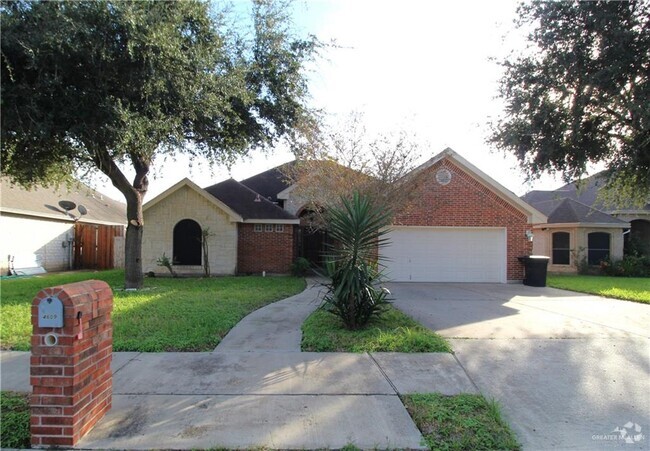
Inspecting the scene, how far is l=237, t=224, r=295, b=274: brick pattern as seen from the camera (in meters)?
17.5

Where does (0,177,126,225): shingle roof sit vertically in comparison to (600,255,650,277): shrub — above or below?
above

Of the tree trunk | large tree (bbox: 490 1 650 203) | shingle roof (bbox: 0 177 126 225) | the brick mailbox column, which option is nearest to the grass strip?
the brick mailbox column

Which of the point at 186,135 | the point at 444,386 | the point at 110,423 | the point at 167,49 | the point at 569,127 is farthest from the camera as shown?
the point at 186,135

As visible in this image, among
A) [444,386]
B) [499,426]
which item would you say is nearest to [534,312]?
[444,386]

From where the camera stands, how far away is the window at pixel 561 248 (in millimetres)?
21594

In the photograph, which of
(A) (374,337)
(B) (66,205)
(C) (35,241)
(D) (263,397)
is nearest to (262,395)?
(D) (263,397)

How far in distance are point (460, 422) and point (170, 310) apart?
21.6 feet

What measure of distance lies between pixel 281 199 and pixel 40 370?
654 inches

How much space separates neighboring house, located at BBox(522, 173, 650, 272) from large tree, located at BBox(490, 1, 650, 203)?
899 centimetres

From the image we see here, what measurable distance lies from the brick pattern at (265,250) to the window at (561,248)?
46.5 ft

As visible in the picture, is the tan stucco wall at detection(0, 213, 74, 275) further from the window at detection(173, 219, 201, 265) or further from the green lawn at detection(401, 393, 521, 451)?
the green lawn at detection(401, 393, 521, 451)

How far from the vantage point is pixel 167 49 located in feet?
26.7

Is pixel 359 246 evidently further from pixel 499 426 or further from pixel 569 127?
pixel 569 127

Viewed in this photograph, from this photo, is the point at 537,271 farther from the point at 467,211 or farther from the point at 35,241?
the point at 35,241
